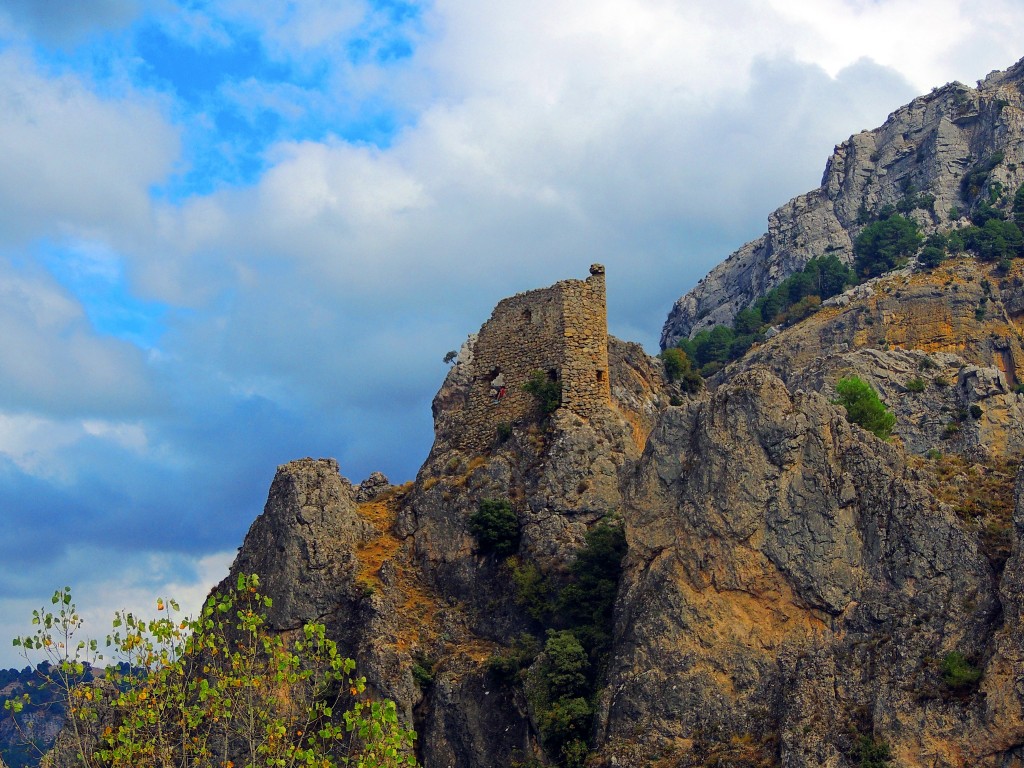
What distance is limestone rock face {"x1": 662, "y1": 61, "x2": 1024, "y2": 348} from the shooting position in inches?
6511

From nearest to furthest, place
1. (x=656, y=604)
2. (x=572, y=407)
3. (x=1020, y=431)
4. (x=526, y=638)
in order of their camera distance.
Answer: (x=656, y=604) < (x=526, y=638) < (x=572, y=407) < (x=1020, y=431)

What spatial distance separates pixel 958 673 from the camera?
170 ft

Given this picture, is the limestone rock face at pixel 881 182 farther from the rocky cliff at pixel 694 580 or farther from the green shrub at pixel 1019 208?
the rocky cliff at pixel 694 580

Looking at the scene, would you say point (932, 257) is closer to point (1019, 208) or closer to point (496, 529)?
point (1019, 208)

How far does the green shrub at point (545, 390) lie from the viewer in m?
73.1

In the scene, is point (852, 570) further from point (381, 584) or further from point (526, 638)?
point (381, 584)

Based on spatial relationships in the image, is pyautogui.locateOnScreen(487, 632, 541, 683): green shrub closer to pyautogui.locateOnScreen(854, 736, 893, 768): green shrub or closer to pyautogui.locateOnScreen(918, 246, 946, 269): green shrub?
pyautogui.locateOnScreen(854, 736, 893, 768): green shrub

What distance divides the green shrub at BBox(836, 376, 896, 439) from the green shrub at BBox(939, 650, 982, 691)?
86.1 feet

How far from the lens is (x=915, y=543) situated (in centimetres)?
5634

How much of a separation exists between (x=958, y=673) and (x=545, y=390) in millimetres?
27533

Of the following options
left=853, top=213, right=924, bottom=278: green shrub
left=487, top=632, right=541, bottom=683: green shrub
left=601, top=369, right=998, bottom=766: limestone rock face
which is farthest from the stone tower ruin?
left=853, top=213, right=924, bottom=278: green shrub

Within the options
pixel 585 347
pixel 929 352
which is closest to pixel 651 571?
pixel 585 347

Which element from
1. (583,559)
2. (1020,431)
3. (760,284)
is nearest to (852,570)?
(583,559)

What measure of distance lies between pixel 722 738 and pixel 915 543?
34.4ft
